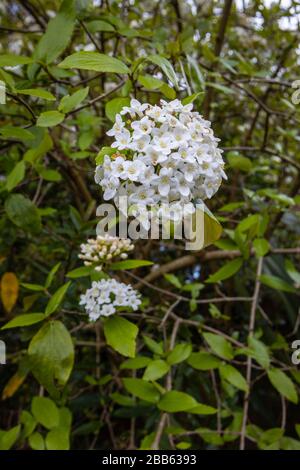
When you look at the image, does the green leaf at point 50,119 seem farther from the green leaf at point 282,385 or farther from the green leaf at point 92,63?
the green leaf at point 282,385

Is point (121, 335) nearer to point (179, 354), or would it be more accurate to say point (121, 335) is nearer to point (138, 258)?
point (179, 354)

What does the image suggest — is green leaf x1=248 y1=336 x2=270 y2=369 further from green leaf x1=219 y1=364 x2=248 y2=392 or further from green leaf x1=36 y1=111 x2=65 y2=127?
green leaf x1=36 y1=111 x2=65 y2=127

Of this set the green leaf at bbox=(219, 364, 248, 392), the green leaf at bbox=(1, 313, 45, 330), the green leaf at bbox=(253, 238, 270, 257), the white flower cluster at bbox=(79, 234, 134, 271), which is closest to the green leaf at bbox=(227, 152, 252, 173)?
the green leaf at bbox=(253, 238, 270, 257)

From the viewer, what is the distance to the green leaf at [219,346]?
117 centimetres

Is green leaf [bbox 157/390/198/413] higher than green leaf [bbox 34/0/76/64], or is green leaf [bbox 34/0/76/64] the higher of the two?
green leaf [bbox 34/0/76/64]

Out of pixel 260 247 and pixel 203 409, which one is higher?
pixel 260 247

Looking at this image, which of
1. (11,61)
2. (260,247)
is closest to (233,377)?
(260,247)

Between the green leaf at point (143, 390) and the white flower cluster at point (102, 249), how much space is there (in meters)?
0.33

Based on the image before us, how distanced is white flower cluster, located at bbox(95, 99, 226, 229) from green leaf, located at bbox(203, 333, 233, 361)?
60cm

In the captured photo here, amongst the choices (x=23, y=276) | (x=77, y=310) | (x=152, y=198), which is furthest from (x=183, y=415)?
(x=152, y=198)

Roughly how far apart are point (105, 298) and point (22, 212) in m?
0.32

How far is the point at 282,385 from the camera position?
118 cm

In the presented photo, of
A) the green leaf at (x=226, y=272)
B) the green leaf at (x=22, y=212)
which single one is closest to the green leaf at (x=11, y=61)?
the green leaf at (x=22, y=212)

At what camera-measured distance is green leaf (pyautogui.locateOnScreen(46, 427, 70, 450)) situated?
109cm
